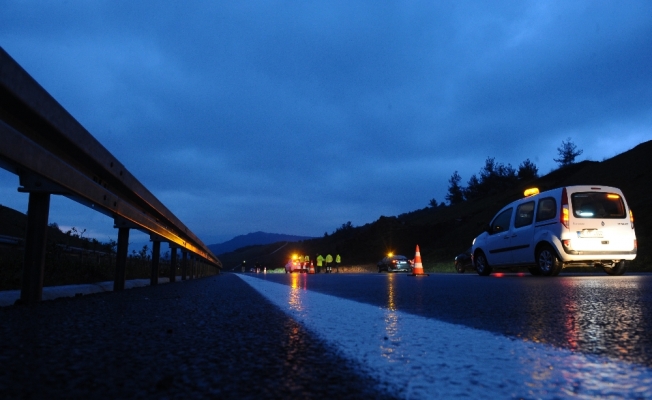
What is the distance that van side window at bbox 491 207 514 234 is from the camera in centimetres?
1751

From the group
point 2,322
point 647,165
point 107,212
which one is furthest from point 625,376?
point 647,165

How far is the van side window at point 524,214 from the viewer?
639 inches

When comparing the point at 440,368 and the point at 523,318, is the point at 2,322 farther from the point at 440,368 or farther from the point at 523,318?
the point at 523,318

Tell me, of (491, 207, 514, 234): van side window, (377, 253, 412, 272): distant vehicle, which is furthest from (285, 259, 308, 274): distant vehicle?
(491, 207, 514, 234): van side window

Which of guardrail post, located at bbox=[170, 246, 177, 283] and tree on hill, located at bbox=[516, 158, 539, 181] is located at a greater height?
tree on hill, located at bbox=[516, 158, 539, 181]

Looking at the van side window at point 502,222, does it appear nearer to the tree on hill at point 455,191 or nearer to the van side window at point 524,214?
the van side window at point 524,214

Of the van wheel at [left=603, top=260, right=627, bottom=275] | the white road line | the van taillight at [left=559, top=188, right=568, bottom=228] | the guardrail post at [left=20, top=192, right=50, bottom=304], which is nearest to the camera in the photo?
the white road line

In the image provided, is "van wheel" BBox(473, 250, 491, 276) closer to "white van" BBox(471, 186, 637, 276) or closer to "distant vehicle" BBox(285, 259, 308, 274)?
"white van" BBox(471, 186, 637, 276)

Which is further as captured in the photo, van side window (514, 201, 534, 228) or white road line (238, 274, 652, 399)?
van side window (514, 201, 534, 228)

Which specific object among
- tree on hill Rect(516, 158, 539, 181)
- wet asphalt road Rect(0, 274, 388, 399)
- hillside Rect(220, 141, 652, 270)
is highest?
tree on hill Rect(516, 158, 539, 181)

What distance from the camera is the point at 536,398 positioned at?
1.71 metres

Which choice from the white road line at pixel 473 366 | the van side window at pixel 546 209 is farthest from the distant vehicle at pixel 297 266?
the white road line at pixel 473 366

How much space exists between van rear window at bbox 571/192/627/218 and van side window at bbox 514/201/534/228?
141 cm

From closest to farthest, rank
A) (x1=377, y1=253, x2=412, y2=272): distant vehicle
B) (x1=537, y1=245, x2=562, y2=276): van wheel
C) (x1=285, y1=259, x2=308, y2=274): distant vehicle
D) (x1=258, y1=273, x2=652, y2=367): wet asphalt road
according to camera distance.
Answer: (x1=258, y1=273, x2=652, y2=367): wet asphalt road < (x1=537, y1=245, x2=562, y2=276): van wheel < (x1=377, y1=253, x2=412, y2=272): distant vehicle < (x1=285, y1=259, x2=308, y2=274): distant vehicle
